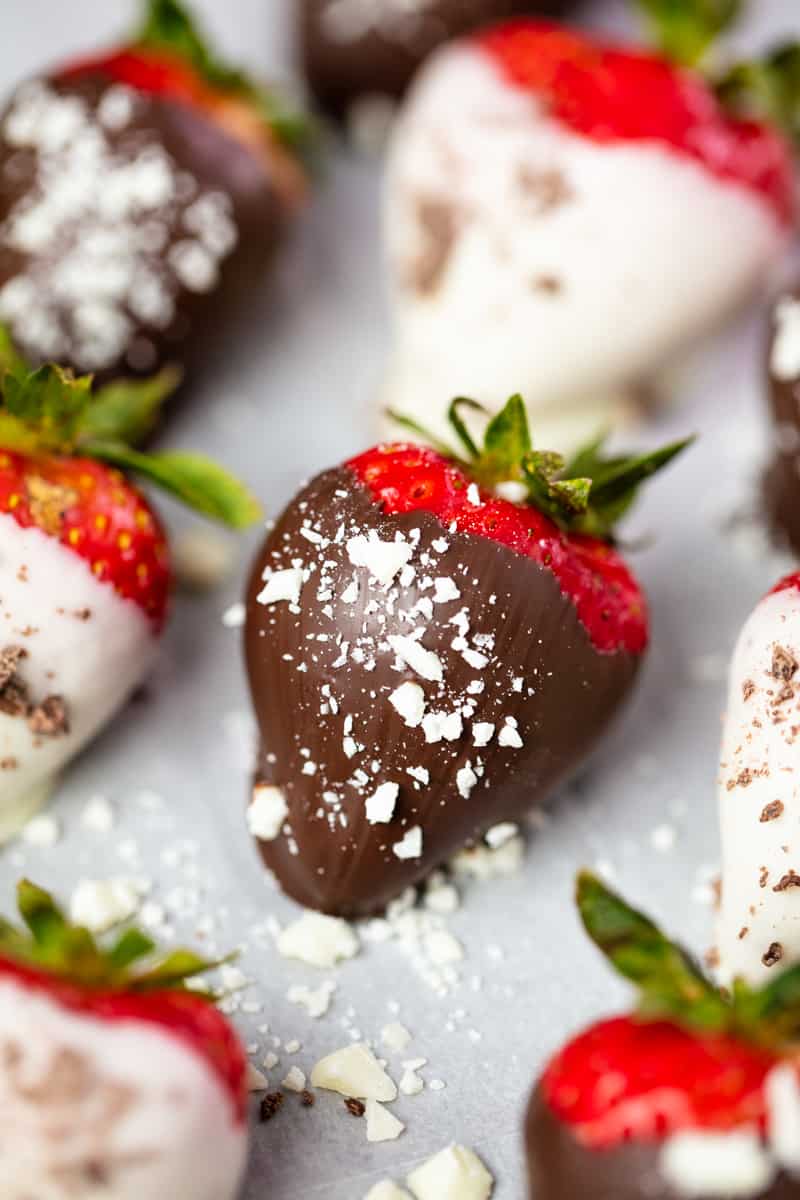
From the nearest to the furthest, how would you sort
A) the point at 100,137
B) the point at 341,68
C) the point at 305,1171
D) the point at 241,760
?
the point at 305,1171
the point at 241,760
the point at 100,137
the point at 341,68

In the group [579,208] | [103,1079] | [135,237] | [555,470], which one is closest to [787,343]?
[579,208]

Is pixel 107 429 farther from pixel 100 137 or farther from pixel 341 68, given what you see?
pixel 341 68

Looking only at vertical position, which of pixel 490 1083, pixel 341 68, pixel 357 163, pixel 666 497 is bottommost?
pixel 490 1083

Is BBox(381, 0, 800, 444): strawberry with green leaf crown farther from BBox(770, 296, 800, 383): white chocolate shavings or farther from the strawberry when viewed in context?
the strawberry

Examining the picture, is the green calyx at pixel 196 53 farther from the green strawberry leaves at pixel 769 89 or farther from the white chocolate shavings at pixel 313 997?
the white chocolate shavings at pixel 313 997

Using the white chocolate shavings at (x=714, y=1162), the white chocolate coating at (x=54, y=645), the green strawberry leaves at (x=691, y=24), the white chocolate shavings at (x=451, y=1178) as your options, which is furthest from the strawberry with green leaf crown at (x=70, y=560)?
the green strawberry leaves at (x=691, y=24)

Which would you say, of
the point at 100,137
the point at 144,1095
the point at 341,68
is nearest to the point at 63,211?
the point at 100,137

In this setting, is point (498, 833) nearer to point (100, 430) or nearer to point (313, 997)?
point (313, 997)

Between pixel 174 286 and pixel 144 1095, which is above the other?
pixel 174 286
